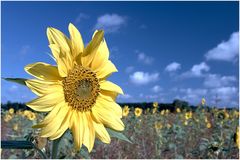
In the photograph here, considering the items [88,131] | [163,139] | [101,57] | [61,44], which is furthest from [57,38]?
[163,139]

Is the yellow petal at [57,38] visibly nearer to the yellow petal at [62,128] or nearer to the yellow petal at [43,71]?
the yellow petal at [43,71]

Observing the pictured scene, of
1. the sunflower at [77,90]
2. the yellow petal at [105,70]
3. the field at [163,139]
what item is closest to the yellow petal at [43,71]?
the sunflower at [77,90]

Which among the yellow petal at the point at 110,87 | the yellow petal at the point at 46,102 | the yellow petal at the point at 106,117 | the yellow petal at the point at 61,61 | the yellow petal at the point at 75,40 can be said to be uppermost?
the yellow petal at the point at 75,40

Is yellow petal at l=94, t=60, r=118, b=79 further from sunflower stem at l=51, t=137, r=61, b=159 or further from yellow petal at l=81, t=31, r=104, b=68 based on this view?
sunflower stem at l=51, t=137, r=61, b=159

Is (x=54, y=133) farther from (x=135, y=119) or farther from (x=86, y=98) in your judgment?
(x=135, y=119)

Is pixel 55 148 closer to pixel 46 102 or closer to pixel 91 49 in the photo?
pixel 46 102

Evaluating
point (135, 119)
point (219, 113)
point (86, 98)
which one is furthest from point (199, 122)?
point (86, 98)
